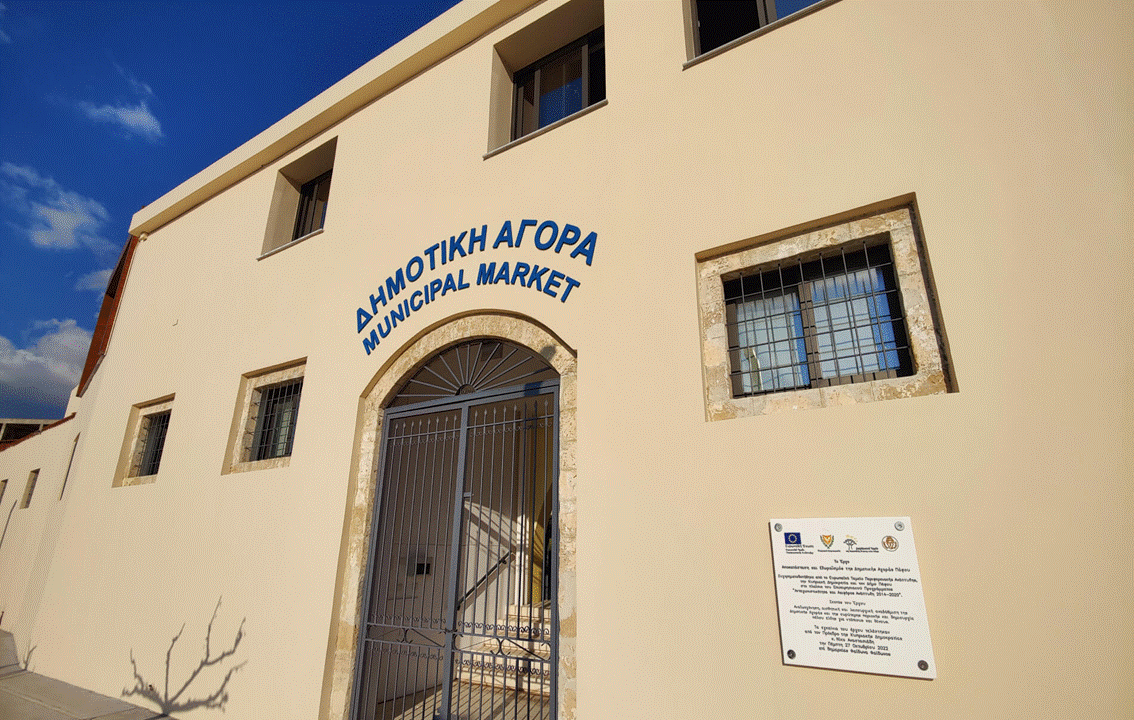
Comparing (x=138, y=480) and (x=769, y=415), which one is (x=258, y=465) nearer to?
(x=138, y=480)

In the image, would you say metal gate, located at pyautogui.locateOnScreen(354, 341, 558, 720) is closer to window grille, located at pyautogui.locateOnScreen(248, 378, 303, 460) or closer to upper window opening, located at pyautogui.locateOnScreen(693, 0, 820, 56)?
window grille, located at pyautogui.locateOnScreen(248, 378, 303, 460)

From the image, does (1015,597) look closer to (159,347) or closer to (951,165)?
(951,165)

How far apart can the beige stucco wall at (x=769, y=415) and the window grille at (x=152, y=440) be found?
1993 millimetres

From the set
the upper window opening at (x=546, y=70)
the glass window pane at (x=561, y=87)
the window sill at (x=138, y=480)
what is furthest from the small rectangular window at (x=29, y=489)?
the glass window pane at (x=561, y=87)

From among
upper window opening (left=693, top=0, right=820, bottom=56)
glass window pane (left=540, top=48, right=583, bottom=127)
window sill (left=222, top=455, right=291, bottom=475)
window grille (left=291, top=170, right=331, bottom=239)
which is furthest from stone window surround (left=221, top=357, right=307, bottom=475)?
upper window opening (left=693, top=0, right=820, bottom=56)

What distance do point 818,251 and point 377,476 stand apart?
4.22 metres

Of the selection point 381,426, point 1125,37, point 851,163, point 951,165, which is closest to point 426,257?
point 381,426

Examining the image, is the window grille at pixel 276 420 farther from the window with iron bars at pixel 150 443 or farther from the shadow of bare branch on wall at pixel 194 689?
the window with iron bars at pixel 150 443

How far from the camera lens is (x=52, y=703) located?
618 cm

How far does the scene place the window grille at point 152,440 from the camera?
26.5 ft

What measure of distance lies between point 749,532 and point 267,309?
6108 mm

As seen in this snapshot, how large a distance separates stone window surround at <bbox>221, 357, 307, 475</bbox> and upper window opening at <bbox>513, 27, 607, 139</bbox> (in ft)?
12.0

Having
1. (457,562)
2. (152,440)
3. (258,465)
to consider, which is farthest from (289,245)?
(457,562)

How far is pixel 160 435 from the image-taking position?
8.18m
